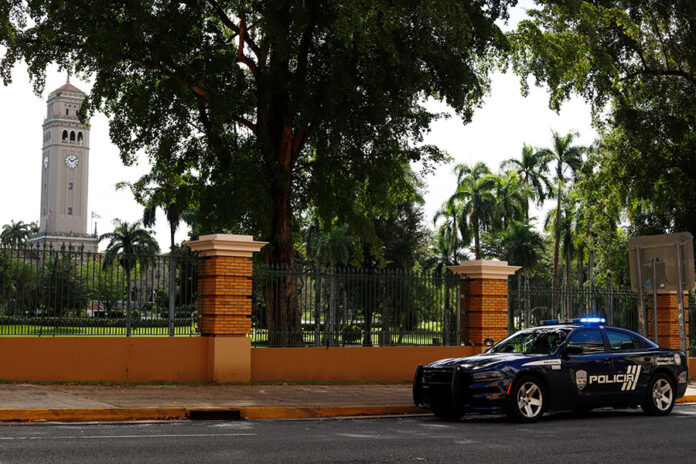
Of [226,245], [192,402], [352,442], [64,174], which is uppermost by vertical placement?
[64,174]

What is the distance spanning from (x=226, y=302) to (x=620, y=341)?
7.55 m

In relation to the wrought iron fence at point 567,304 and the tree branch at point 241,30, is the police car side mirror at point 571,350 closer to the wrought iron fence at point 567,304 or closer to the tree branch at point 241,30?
the wrought iron fence at point 567,304

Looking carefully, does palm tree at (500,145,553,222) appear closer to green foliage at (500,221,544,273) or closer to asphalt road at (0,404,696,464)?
green foliage at (500,221,544,273)

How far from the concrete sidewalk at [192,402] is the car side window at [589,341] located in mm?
2871

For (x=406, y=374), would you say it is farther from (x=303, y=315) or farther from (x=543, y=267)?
(x=543, y=267)

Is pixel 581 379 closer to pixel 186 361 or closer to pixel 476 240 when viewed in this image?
pixel 186 361

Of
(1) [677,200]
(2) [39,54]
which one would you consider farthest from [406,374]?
(1) [677,200]

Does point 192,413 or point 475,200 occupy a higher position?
point 475,200

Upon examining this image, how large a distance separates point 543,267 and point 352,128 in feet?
218

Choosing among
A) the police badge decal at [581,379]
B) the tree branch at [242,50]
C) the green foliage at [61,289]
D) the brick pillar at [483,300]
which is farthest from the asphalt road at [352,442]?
the tree branch at [242,50]

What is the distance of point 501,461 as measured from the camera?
9.03m

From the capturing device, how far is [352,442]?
10.4 m

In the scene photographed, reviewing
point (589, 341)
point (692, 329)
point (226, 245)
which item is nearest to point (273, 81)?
point (226, 245)

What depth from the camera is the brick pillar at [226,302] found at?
1734 centimetres
